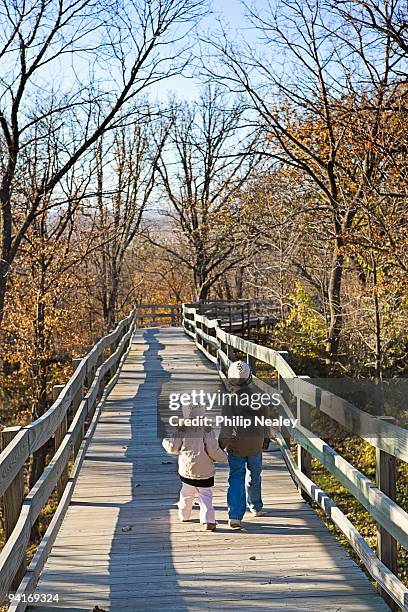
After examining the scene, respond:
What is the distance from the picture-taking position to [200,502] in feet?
22.8

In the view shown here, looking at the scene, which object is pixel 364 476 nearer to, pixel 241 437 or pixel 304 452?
pixel 241 437

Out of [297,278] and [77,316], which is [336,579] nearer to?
[297,278]

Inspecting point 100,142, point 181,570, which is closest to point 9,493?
point 181,570

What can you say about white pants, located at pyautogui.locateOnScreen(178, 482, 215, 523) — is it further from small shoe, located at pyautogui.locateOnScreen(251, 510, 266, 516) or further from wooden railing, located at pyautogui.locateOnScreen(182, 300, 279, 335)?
wooden railing, located at pyautogui.locateOnScreen(182, 300, 279, 335)

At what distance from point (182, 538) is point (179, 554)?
422mm

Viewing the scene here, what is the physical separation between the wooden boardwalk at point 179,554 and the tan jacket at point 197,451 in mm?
454

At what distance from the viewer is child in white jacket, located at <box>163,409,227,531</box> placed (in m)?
6.95

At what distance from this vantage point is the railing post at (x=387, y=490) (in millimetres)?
5039

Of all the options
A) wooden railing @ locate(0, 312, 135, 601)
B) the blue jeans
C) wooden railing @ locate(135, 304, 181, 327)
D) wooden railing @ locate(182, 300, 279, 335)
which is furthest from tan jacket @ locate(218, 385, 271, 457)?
wooden railing @ locate(135, 304, 181, 327)

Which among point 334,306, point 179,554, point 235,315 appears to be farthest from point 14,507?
point 235,315

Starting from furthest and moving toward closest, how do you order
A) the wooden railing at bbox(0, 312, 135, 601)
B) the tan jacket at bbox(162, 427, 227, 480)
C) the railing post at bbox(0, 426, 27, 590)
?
the tan jacket at bbox(162, 427, 227, 480) < the railing post at bbox(0, 426, 27, 590) < the wooden railing at bbox(0, 312, 135, 601)

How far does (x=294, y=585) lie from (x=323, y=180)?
556 inches

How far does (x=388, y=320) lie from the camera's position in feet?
53.2

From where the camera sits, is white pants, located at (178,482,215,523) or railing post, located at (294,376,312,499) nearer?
white pants, located at (178,482,215,523)
